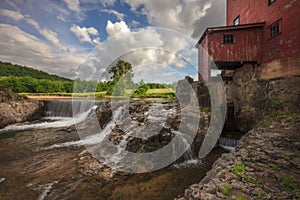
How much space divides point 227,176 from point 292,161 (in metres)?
2.00

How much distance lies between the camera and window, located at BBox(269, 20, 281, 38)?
855 cm

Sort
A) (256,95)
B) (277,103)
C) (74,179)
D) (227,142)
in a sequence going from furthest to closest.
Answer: (256,95), (227,142), (277,103), (74,179)

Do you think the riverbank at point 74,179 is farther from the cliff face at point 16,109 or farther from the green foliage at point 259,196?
the cliff face at point 16,109

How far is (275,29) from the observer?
29.2 feet

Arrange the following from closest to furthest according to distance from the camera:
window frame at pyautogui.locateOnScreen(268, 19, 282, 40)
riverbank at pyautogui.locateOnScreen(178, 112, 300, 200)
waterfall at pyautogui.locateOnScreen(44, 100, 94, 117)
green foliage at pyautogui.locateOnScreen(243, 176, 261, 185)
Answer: riverbank at pyautogui.locateOnScreen(178, 112, 300, 200) → green foliage at pyautogui.locateOnScreen(243, 176, 261, 185) → window frame at pyautogui.locateOnScreen(268, 19, 282, 40) → waterfall at pyautogui.locateOnScreen(44, 100, 94, 117)

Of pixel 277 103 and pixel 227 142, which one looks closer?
pixel 277 103

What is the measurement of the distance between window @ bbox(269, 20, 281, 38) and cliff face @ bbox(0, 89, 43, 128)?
23.1 meters

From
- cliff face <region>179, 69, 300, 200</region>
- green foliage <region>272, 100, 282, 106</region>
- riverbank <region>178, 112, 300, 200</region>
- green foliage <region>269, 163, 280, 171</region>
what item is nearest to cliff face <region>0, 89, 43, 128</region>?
riverbank <region>178, 112, 300, 200</region>

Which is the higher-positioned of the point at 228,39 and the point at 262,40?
the point at 228,39

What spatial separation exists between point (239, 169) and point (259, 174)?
0.42 m

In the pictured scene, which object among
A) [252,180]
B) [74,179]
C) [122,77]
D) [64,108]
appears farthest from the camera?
[64,108]

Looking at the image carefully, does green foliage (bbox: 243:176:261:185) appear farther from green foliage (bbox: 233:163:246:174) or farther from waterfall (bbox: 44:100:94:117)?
waterfall (bbox: 44:100:94:117)

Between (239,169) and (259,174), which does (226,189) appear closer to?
(239,169)

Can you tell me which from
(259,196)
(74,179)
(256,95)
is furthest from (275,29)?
(74,179)
